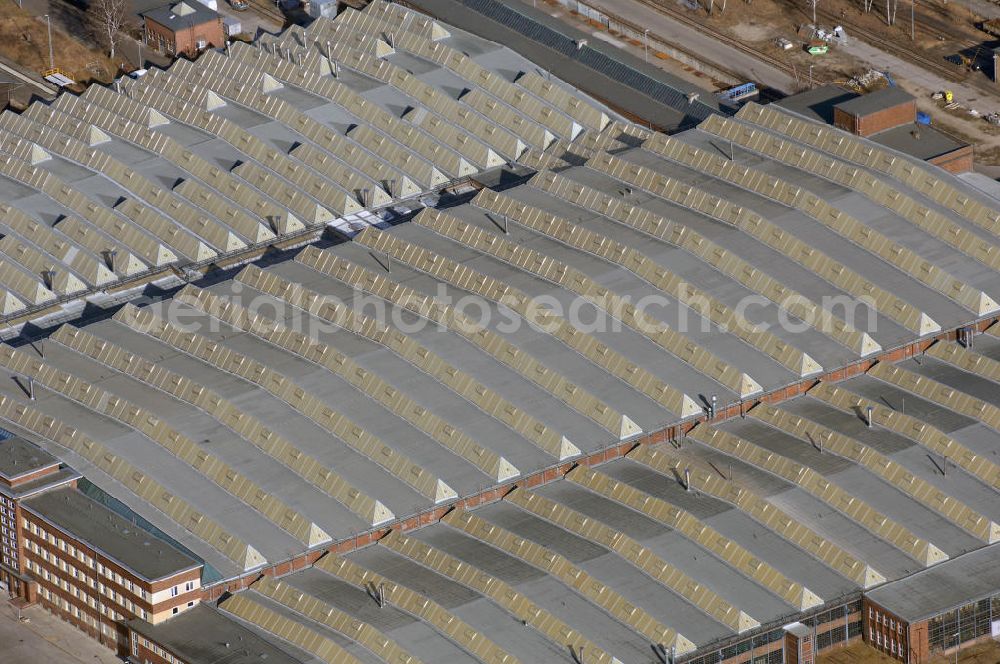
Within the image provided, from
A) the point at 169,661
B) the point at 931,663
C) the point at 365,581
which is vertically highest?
the point at 931,663

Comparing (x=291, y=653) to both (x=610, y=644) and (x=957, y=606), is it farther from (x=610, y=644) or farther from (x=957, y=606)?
(x=957, y=606)

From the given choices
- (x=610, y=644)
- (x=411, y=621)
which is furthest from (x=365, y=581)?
(x=610, y=644)

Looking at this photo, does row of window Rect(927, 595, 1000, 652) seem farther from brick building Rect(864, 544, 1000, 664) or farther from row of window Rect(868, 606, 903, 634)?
row of window Rect(868, 606, 903, 634)

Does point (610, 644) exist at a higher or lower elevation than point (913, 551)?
lower

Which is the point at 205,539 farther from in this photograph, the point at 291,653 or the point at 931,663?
the point at 931,663

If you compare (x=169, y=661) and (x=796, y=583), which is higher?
(x=796, y=583)

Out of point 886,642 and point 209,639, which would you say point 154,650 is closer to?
point 209,639

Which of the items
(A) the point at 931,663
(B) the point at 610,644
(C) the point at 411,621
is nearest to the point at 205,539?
(C) the point at 411,621
